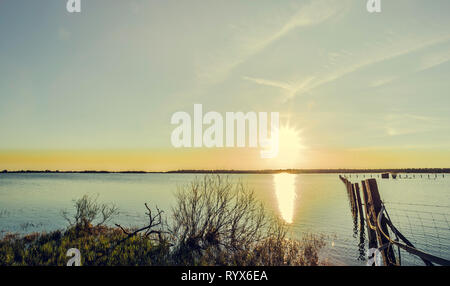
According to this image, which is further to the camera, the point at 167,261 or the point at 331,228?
the point at 331,228

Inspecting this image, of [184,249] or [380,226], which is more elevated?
[380,226]

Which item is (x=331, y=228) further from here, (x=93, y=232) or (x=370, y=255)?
(x=93, y=232)

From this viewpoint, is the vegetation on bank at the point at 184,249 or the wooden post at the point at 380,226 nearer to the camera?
the wooden post at the point at 380,226

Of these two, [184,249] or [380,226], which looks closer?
[380,226]

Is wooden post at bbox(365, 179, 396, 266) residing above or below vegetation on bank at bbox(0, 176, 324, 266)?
above

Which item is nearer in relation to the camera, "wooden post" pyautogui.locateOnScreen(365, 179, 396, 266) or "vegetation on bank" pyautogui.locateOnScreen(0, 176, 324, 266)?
"wooden post" pyautogui.locateOnScreen(365, 179, 396, 266)

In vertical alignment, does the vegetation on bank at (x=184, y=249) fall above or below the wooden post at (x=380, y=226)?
below

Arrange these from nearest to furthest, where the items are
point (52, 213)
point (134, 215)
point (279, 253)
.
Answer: point (279, 253), point (134, 215), point (52, 213)

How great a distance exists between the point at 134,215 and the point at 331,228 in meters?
20.7
